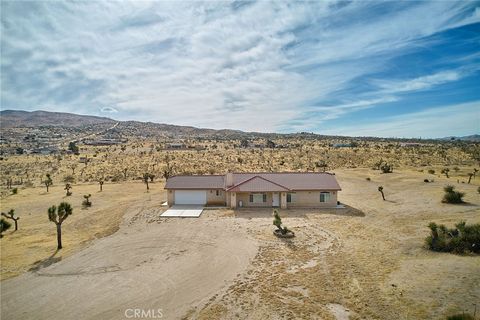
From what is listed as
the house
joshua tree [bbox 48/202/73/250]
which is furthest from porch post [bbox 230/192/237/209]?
joshua tree [bbox 48/202/73/250]

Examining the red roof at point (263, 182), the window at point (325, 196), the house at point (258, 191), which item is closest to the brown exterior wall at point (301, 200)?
the house at point (258, 191)

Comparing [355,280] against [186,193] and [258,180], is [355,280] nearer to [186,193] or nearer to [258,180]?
[258,180]

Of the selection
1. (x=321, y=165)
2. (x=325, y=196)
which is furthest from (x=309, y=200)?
(x=321, y=165)

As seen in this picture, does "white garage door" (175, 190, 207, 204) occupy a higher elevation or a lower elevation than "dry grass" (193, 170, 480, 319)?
higher

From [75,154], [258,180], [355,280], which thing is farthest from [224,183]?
[75,154]

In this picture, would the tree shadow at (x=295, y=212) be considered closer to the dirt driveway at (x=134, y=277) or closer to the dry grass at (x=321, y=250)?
the dry grass at (x=321, y=250)

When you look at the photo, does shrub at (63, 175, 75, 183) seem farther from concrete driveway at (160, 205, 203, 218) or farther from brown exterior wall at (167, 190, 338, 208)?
brown exterior wall at (167, 190, 338, 208)
